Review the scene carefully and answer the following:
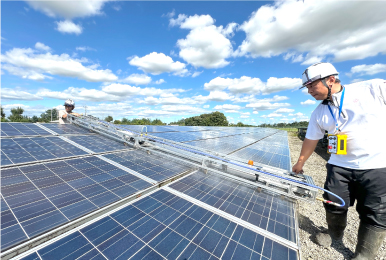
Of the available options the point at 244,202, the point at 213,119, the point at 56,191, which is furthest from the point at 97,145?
the point at 213,119

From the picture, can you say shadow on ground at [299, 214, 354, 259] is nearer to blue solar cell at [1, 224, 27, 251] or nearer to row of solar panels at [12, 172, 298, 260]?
row of solar panels at [12, 172, 298, 260]

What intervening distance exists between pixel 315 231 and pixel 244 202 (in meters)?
3.08

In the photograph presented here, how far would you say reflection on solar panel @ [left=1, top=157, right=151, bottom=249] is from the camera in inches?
95.2

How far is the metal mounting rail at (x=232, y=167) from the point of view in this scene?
407cm

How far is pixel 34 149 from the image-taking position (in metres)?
5.45

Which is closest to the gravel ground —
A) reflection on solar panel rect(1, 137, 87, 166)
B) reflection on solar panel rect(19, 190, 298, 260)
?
reflection on solar panel rect(19, 190, 298, 260)

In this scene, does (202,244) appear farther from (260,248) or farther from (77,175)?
(77,175)

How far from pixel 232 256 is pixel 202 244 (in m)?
0.47

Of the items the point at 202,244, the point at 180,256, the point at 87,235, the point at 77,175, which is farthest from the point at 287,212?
the point at 77,175

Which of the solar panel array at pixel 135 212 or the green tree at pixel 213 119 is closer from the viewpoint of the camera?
the solar panel array at pixel 135 212


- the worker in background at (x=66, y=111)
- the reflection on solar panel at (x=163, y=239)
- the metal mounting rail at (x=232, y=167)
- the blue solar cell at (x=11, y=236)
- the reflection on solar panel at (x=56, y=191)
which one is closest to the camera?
the blue solar cell at (x=11, y=236)

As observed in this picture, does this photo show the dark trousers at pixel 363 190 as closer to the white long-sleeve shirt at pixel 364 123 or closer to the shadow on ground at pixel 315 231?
the white long-sleeve shirt at pixel 364 123

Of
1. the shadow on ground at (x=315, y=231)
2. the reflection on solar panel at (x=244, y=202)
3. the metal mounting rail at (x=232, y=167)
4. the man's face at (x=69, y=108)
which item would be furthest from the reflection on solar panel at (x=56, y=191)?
the man's face at (x=69, y=108)

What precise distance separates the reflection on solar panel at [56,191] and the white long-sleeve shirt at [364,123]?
14.5 feet
